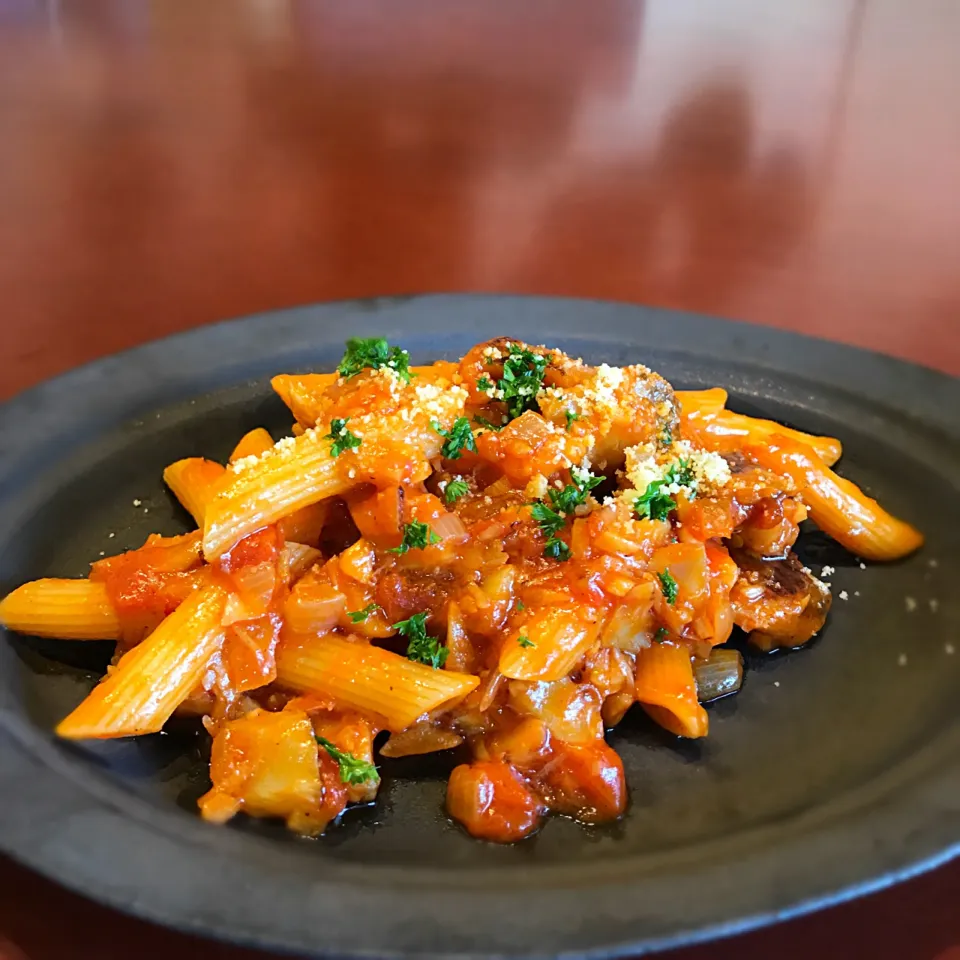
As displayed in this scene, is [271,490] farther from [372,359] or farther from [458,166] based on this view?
[458,166]

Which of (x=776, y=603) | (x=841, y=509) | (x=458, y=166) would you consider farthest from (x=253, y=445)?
(x=458, y=166)

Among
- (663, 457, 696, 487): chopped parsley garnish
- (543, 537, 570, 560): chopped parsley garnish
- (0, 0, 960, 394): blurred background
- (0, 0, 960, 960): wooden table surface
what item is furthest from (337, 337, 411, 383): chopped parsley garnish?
(0, 0, 960, 394): blurred background

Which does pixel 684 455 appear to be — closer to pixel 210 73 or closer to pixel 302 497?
pixel 302 497

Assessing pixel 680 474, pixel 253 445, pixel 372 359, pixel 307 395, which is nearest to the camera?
pixel 680 474

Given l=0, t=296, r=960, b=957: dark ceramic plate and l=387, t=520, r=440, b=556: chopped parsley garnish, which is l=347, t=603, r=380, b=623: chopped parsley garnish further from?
l=0, t=296, r=960, b=957: dark ceramic plate

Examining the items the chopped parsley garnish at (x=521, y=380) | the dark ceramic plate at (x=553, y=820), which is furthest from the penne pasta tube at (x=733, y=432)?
the chopped parsley garnish at (x=521, y=380)

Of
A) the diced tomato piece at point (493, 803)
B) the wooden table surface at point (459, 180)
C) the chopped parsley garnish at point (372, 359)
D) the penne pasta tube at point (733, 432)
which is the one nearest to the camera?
the diced tomato piece at point (493, 803)

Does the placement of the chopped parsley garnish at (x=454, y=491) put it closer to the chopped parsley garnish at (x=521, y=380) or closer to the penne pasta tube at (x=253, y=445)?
the chopped parsley garnish at (x=521, y=380)
